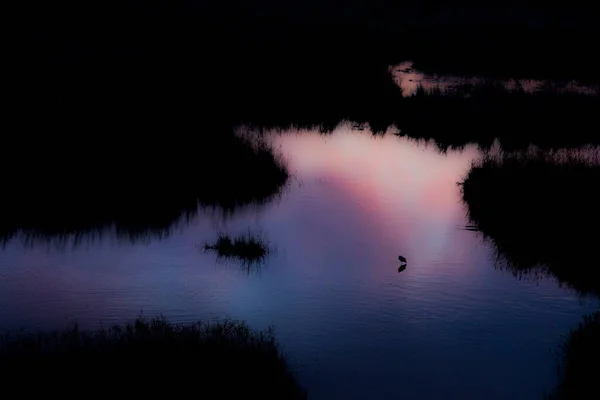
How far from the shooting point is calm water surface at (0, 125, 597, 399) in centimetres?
869

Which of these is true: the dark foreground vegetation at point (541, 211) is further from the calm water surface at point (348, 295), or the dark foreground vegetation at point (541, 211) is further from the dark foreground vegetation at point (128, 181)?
the dark foreground vegetation at point (128, 181)

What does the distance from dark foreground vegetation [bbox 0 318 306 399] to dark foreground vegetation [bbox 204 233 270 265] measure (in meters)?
3.59

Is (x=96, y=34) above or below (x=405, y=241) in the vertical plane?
above

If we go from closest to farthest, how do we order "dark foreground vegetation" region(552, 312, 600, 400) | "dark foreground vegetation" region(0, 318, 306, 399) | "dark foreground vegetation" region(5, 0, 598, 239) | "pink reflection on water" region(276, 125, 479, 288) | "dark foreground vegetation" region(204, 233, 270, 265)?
"dark foreground vegetation" region(0, 318, 306, 399) < "dark foreground vegetation" region(552, 312, 600, 400) < "dark foreground vegetation" region(204, 233, 270, 265) < "pink reflection on water" region(276, 125, 479, 288) < "dark foreground vegetation" region(5, 0, 598, 239)

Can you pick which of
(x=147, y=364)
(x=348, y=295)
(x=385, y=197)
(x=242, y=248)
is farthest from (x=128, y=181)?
(x=147, y=364)

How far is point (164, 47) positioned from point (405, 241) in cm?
1916

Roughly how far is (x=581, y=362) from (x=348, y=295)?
3.25 meters

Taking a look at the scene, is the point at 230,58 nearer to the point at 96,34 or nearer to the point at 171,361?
the point at 96,34

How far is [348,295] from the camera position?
1083cm

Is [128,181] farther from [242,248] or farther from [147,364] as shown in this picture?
[147,364]

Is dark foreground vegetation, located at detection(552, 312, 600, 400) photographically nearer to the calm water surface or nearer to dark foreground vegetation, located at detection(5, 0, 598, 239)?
the calm water surface

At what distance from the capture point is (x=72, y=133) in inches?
703

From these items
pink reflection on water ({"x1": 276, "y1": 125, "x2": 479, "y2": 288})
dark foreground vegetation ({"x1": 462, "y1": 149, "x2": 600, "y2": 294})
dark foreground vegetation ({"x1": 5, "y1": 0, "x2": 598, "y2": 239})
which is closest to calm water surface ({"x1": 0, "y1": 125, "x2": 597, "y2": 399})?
pink reflection on water ({"x1": 276, "y1": 125, "x2": 479, "y2": 288})

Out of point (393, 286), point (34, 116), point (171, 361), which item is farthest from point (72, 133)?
point (171, 361)
